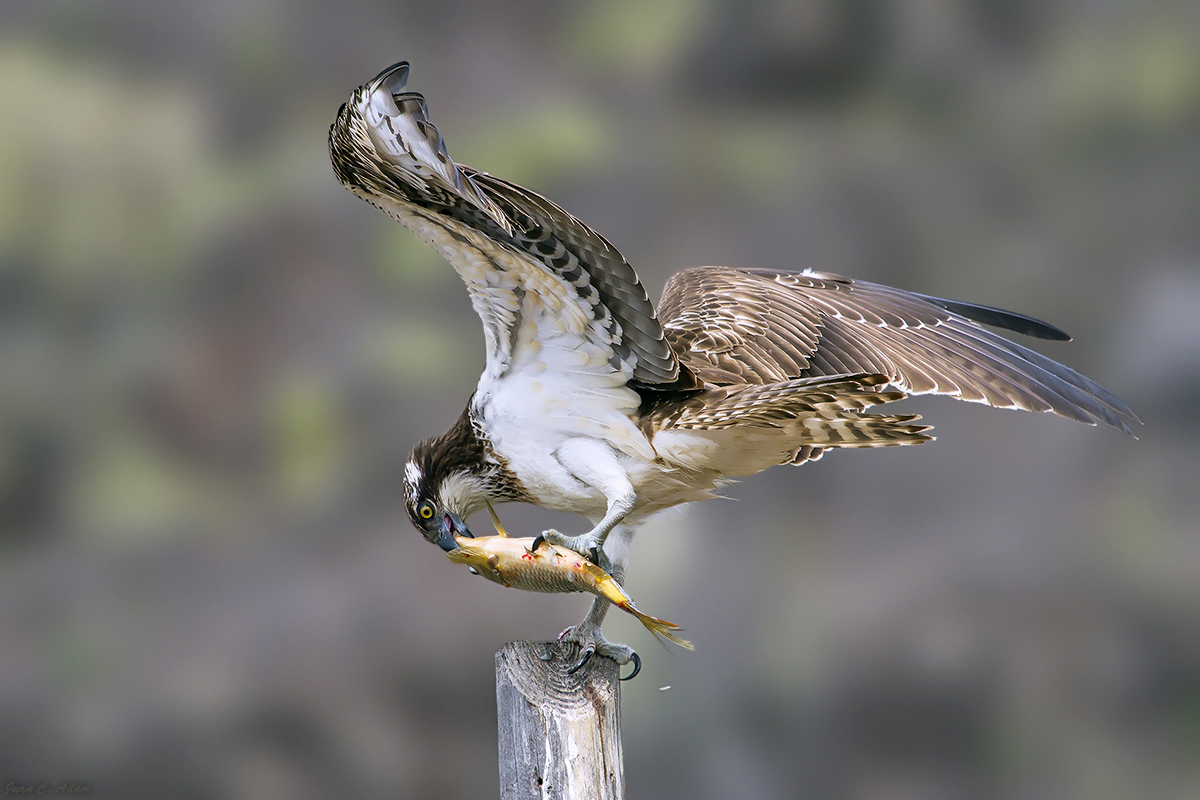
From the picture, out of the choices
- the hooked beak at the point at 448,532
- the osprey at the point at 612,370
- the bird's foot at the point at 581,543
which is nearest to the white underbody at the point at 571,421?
the osprey at the point at 612,370

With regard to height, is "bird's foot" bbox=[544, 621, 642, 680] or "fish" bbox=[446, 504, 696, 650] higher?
"fish" bbox=[446, 504, 696, 650]

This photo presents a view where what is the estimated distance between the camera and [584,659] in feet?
8.95

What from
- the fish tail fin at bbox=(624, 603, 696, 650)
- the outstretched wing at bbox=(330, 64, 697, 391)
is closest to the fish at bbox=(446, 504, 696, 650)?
the fish tail fin at bbox=(624, 603, 696, 650)

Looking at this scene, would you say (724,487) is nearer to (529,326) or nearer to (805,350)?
(805,350)

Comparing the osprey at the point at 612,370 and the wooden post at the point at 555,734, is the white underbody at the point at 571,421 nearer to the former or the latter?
the osprey at the point at 612,370

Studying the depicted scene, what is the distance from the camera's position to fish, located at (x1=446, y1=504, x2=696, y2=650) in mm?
2506

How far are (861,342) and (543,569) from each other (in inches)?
51.5

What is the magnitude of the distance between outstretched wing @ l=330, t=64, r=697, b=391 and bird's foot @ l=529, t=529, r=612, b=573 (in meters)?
0.43

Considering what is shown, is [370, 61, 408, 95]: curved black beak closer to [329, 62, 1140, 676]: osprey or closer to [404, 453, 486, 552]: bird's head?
[329, 62, 1140, 676]: osprey

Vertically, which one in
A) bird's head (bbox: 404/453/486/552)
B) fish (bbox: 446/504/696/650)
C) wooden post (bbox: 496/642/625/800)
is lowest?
wooden post (bbox: 496/642/625/800)

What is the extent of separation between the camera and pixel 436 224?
2.32 metres

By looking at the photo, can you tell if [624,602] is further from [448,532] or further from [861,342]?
[861,342]

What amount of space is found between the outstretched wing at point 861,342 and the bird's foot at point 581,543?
0.57 m

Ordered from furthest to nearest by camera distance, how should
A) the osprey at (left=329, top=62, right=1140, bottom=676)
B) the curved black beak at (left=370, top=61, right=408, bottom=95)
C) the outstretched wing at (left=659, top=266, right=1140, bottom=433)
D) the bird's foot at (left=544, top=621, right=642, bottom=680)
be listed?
the outstretched wing at (left=659, top=266, right=1140, bottom=433) < the bird's foot at (left=544, top=621, right=642, bottom=680) < the osprey at (left=329, top=62, right=1140, bottom=676) < the curved black beak at (left=370, top=61, right=408, bottom=95)
